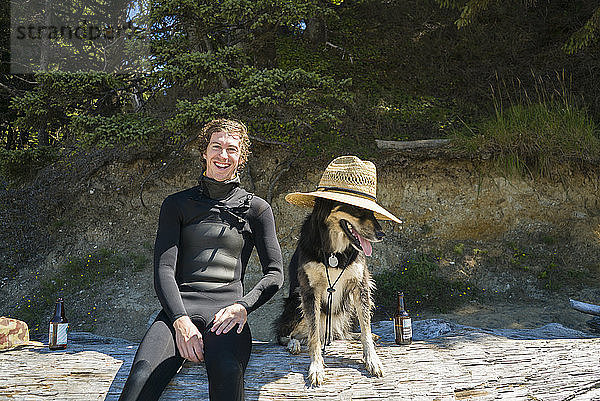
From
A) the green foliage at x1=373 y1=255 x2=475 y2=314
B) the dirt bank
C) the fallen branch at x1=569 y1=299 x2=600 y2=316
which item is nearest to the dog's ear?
the fallen branch at x1=569 y1=299 x2=600 y2=316

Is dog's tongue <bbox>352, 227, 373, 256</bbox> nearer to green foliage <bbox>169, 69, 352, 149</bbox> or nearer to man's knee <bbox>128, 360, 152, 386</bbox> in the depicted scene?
man's knee <bbox>128, 360, 152, 386</bbox>

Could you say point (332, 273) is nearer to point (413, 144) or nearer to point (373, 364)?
point (373, 364)

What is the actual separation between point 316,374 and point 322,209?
1186 mm

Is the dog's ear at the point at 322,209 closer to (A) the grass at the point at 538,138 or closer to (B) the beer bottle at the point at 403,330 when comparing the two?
(B) the beer bottle at the point at 403,330

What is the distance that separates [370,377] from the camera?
2820 mm

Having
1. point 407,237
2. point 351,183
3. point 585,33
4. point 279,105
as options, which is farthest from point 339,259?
point 585,33

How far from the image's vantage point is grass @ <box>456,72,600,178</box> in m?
7.79

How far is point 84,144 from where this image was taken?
8.00m

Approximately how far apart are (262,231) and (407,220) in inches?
234

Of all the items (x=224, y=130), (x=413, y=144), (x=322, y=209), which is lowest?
(x=322, y=209)

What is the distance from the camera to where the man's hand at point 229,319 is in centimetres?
260

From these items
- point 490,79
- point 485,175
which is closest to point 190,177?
point 485,175

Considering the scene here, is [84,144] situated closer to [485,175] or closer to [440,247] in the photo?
[440,247]

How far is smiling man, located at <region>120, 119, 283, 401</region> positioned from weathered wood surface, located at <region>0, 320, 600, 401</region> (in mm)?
315
